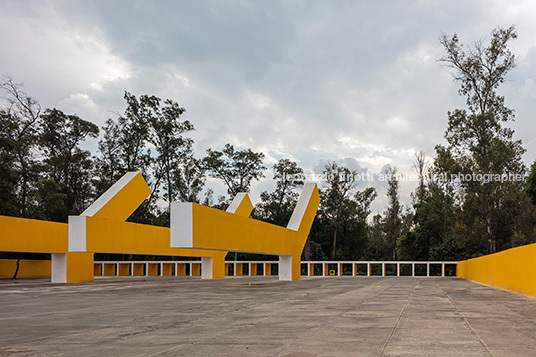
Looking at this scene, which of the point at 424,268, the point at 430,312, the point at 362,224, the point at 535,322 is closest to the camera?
the point at 535,322

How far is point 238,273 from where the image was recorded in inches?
1861

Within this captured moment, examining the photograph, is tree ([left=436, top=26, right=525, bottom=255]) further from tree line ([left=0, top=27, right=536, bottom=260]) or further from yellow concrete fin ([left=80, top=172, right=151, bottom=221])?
yellow concrete fin ([left=80, top=172, right=151, bottom=221])

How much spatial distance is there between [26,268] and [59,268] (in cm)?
1737

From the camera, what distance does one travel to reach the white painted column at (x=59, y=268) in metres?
27.3

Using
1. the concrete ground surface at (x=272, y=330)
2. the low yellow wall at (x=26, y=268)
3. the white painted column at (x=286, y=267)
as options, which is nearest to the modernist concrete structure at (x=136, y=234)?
the white painted column at (x=286, y=267)

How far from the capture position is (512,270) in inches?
738

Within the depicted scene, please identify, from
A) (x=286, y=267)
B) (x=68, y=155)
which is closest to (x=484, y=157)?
(x=286, y=267)

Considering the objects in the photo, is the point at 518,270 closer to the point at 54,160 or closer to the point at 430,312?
the point at 430,312

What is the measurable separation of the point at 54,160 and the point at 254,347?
4331 cm

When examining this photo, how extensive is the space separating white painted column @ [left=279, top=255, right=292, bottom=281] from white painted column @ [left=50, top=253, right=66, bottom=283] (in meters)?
12.2

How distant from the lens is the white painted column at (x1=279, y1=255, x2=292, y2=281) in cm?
2997

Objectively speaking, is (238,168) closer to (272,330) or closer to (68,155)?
(68,155)

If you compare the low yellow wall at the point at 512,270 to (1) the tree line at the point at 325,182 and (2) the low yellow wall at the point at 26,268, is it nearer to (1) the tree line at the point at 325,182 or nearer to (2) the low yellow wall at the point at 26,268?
(1) the tree line at the point at 325,182

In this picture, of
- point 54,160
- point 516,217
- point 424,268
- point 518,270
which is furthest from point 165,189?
point 518,270
